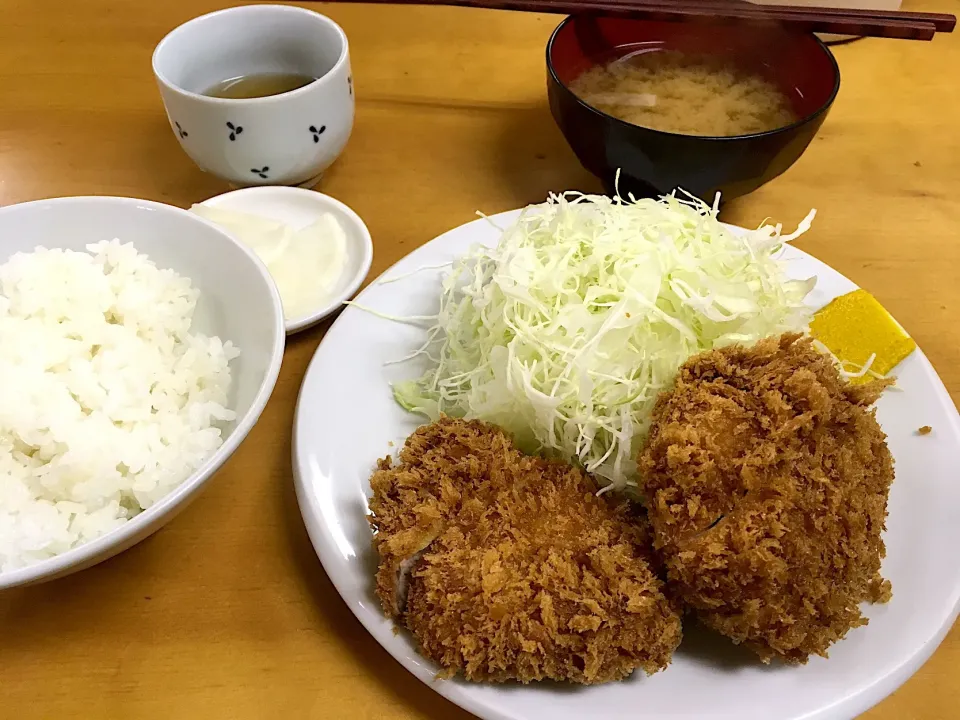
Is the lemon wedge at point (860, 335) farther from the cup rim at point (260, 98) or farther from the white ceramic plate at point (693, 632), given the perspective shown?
the cup rim at point (260, 98)

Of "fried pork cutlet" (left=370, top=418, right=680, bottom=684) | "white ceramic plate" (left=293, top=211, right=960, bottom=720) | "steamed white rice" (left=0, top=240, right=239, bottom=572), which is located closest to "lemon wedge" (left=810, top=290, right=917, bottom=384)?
"white ceramic plate" (left=293, top=211, right=960, bottom=720)

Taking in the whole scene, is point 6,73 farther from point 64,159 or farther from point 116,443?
point 116,443

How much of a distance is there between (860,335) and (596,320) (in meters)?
0.46

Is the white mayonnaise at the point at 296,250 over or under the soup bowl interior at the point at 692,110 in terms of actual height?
under

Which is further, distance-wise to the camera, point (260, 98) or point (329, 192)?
point (329, 192)

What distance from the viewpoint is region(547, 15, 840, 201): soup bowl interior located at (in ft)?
4.34

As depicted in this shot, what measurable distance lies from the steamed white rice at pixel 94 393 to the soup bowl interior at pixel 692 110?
80 centimetres

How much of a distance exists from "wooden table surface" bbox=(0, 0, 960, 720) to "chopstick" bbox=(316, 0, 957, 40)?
36 centimetres

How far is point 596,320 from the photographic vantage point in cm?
115

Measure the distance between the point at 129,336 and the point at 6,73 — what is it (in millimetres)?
1369

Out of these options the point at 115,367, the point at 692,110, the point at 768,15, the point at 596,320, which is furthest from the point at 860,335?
the point at 115,367

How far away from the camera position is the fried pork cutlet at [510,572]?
83 cm

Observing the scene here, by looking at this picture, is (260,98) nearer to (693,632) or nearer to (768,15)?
(768,15)

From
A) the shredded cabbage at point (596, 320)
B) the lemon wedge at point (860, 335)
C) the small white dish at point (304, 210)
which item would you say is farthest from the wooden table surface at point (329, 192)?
the shredded cabbage at point (596, 320)
